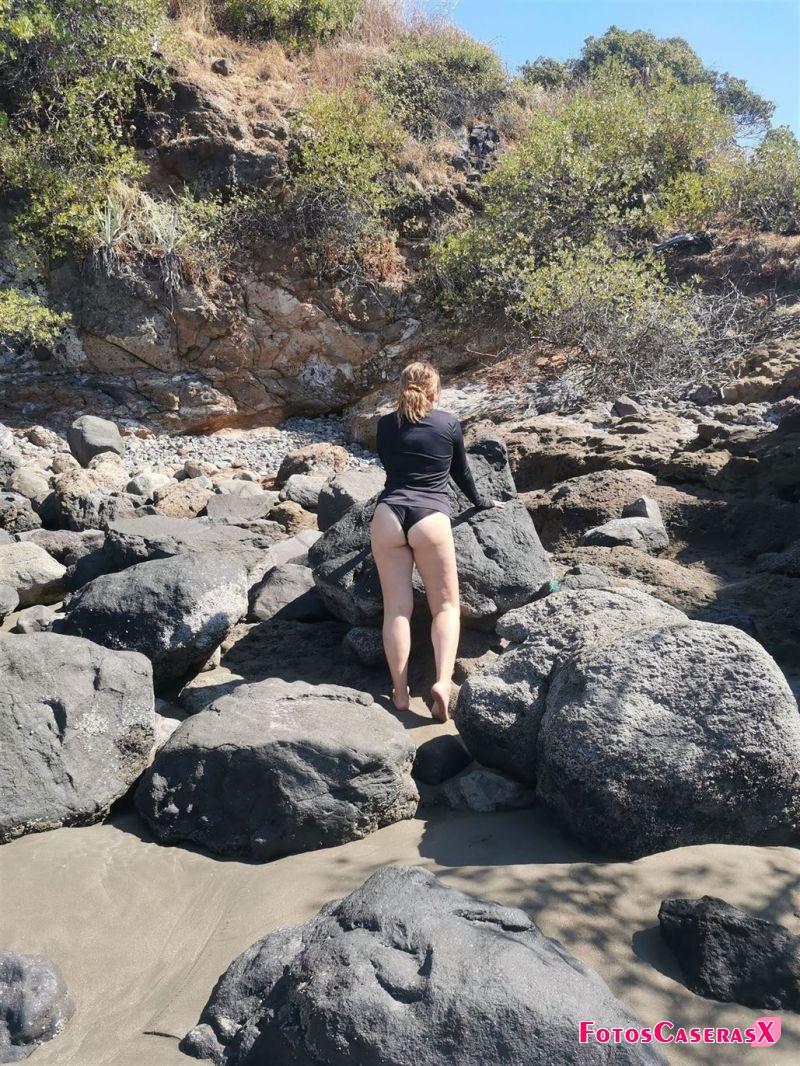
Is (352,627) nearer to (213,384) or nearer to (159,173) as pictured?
(213,384)

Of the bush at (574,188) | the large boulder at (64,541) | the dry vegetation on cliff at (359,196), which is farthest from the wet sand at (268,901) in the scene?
the bush at (574,188)

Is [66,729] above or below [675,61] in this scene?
below

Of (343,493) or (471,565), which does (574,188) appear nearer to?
(343,493)

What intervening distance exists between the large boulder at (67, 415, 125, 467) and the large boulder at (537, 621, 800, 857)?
901 cm

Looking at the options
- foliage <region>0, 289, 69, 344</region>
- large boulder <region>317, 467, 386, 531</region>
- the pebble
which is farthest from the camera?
the pebble

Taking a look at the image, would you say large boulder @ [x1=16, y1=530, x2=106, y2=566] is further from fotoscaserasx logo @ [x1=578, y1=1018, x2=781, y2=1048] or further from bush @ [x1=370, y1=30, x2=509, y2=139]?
bush @ [x1=370, y1=30, x2=509, y2=139]

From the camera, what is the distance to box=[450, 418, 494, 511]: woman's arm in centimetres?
456

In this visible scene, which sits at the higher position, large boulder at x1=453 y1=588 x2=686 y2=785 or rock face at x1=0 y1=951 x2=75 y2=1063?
large boulder at x1=453 y1=588 x2=686 y2=785

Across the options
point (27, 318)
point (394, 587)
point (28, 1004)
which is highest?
point (27, 318)

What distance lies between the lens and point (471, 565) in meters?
4.60

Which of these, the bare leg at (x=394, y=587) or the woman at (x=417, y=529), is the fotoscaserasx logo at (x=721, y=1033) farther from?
the bare leg at (x=394, y=587)

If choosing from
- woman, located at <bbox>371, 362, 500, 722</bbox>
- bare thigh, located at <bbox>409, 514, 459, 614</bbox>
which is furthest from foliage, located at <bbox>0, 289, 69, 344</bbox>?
bare thigh, located at <bbox>409, 514, 459, 614</bbox>

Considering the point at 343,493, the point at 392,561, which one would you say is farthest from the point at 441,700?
the point at 343,493

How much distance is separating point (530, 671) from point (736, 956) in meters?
1.46
